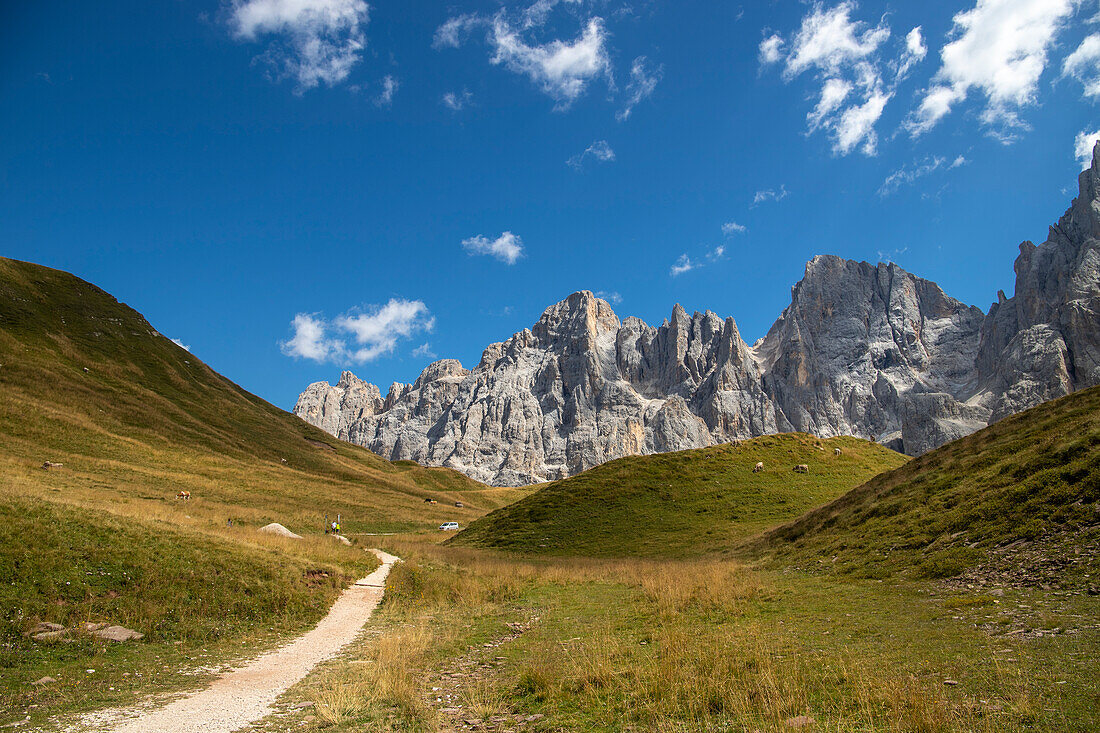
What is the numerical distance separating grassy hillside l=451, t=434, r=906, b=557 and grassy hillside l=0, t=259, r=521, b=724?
15879 millimetres

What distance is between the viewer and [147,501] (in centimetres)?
3912

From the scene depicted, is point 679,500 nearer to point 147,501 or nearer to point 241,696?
point 147,501

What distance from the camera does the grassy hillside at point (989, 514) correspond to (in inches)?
639

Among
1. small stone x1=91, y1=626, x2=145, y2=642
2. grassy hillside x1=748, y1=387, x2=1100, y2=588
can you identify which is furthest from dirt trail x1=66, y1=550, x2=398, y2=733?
grassy hillside x1=748, y1=387, x2=1100, y2=588

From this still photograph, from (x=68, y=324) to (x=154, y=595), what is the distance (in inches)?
4584

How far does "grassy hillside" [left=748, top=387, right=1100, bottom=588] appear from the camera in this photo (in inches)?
639

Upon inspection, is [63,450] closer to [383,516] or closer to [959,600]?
[383,516]

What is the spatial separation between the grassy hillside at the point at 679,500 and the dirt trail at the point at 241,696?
94.6ft

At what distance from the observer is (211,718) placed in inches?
365

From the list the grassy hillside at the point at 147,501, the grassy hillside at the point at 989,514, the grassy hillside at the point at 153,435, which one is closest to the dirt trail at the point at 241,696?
the grassy hillside at the point at 147,501

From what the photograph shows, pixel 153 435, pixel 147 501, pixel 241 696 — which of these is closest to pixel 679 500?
pixel 147 501

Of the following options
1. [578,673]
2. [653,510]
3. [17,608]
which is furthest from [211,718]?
[653,510]

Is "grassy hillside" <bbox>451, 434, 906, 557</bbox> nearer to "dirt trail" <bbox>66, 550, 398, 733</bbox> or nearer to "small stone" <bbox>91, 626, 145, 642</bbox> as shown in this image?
"dirt trail" <bbox>66, 550, 398, 733</bbox>

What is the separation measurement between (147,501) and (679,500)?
44.1 m
